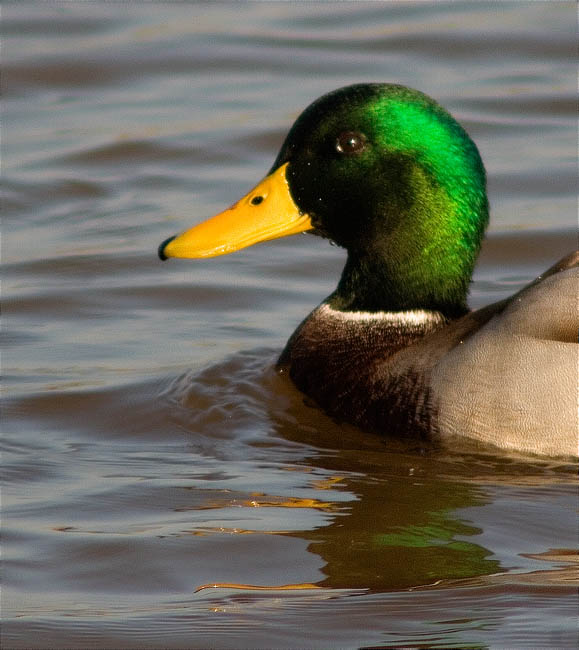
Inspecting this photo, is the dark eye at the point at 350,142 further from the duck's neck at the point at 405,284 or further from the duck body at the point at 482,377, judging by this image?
the duck body at the point at 482,377

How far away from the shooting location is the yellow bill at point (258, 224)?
20.5ft

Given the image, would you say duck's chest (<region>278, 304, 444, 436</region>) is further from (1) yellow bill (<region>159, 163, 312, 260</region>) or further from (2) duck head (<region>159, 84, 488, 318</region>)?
(1) yellow bill (<region>159, 163, 312, 260</region>)

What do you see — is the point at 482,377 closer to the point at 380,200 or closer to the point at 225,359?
the point at 380,200

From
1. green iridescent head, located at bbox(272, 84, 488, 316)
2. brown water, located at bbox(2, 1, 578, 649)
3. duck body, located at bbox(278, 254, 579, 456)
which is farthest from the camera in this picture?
green iridescent head, located at bbox(272, 84, 488, 316)

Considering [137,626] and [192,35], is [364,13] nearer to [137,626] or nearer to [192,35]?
[192,35]

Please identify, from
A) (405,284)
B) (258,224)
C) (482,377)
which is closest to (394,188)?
(405,284)

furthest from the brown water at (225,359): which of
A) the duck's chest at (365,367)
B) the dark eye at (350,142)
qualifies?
the dark eye at (350,142)

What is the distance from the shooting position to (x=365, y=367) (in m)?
6.13

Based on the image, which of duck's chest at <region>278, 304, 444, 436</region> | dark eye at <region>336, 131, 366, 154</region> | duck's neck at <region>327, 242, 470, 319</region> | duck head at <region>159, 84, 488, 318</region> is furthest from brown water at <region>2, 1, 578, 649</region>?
dark eye at <region>336, 131, 366, 154</region>

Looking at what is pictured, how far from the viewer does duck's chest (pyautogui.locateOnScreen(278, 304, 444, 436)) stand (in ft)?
19.1

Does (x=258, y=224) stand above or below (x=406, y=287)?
above

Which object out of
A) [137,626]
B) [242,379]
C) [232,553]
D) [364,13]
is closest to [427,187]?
[242,379]

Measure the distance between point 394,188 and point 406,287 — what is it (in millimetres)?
421

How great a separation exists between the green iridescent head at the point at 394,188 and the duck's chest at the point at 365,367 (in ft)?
0.40
